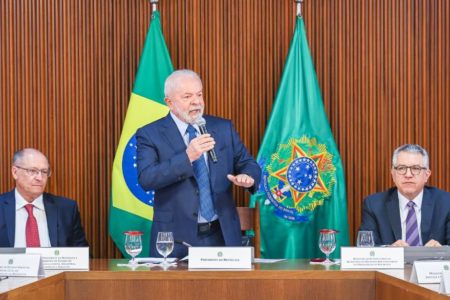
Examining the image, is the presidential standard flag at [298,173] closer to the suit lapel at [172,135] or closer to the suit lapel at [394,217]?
the suit lapel at [394,217]

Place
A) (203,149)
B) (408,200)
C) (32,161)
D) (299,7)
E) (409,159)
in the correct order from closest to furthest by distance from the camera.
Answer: (203,149)
(409,159)
(408,200)
(32,161)
(299,7)

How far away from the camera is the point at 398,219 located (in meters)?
4.04

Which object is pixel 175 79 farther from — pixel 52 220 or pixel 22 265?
pixel 22 265

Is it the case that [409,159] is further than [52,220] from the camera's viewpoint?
No

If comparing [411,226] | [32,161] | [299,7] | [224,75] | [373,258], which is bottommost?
[373,258]

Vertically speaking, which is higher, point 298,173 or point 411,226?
point 298,173

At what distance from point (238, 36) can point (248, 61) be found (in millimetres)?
179

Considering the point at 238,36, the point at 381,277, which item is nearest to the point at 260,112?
the point at 238,36

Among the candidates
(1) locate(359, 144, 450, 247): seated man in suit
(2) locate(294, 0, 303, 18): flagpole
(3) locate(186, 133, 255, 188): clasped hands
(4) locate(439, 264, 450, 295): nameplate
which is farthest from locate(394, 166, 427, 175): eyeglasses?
(4) locate(439, 264, 450, 295): nameplate

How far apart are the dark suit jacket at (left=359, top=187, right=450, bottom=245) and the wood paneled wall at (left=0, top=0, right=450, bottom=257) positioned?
1012 mm

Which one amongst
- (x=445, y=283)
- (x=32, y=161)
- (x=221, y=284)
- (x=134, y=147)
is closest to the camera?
(x=445, y=283)

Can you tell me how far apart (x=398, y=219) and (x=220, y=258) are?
127cm

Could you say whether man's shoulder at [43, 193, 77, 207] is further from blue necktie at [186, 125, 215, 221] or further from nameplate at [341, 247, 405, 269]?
nameplate at [341, 247, 405, 269]

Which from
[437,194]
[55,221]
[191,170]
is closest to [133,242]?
[191,170]
